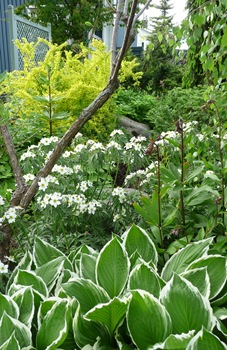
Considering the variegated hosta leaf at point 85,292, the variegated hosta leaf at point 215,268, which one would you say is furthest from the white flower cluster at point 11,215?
the variegated hosta leaf at point 215,268

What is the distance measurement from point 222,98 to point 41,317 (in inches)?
52.5

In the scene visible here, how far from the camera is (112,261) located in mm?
1280

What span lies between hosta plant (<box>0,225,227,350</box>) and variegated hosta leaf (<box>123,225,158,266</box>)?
7 cm

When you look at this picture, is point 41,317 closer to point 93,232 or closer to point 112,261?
point 112,261

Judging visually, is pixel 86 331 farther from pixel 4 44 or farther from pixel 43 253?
pixel 4 44

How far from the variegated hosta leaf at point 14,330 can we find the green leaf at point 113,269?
277 mm

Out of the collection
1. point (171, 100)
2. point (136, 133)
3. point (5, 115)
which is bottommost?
point (136, 133)

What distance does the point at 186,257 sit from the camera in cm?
136

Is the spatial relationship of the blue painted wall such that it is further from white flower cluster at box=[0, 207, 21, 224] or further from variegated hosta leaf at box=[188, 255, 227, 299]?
variegated hosta leaf at box=[188, 255, 227, 299]

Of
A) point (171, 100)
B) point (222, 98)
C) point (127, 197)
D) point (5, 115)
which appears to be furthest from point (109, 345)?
point (171, 100)

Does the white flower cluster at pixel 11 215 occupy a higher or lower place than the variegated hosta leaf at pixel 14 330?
higher

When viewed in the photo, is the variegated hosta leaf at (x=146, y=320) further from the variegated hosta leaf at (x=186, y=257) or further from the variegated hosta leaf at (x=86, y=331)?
the variegated hosta leaf at (x=186, y=257)

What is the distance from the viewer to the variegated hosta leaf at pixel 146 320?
1047 mm

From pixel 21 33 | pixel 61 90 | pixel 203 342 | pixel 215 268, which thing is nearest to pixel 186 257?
pixel 215 268
